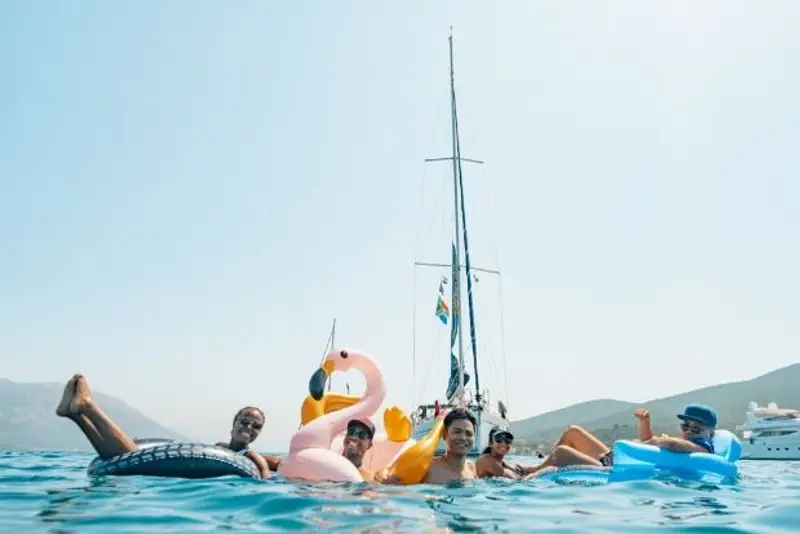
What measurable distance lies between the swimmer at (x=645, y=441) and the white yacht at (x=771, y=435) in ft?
182

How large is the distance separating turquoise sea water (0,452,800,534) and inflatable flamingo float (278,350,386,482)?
44 cm

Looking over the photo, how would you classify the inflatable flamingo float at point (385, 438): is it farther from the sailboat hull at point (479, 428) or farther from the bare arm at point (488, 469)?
the sailboat hull at point (479, 428)

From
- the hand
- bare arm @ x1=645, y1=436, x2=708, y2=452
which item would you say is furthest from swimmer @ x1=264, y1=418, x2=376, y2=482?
bare arm @ x1=645, y1=436, x2=708, y2=452

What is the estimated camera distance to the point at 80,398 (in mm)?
7816

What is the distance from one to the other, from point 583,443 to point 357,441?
4.91 metres

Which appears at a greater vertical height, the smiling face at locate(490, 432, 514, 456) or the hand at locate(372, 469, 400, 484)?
the smiling face at locate(490, 432, 514, 456)

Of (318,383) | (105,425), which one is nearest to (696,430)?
(318,383)

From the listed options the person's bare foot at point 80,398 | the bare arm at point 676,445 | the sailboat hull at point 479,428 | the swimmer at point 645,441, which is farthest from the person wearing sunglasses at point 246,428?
the sailboat hull at point 479,428

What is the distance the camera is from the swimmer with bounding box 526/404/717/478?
33.4 ft

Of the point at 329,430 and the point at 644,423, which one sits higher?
the point at 644,423

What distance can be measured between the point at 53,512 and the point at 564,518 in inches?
191

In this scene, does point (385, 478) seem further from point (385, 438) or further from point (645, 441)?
point (645, 441)

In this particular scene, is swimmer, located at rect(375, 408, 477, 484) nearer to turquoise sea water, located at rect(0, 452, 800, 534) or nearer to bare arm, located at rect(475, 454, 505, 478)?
turquoise sea water, located at rect(0, 452, 800, 534)

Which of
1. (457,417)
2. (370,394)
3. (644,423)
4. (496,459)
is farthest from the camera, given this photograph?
(644,423)
